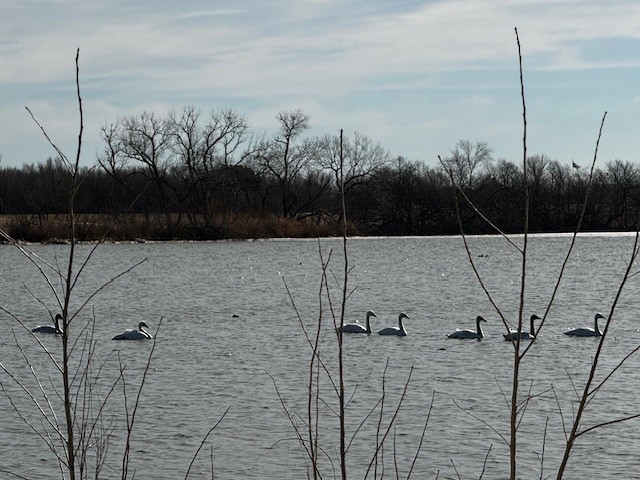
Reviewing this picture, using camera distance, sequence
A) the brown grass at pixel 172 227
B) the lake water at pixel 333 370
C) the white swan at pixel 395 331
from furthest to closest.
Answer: the brown grass at pixel 172 227, the white swan at pixel 395 331, the lake water at pixel 333 370

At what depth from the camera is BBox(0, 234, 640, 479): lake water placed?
7793 millimetres

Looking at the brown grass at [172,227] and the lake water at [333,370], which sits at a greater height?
the brown grass at [172,227]

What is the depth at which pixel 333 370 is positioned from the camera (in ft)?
40.2

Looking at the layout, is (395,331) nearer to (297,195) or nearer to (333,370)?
(333,370)

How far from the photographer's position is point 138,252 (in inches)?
1780

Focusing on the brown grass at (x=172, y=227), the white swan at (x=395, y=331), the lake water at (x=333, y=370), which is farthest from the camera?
the brown grass at (x=172, y=227)

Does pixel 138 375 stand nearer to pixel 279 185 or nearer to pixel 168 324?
pixel 168 324

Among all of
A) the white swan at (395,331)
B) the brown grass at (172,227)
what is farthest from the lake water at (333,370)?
the brown grass at (172,227)

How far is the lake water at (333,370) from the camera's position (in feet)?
25.6

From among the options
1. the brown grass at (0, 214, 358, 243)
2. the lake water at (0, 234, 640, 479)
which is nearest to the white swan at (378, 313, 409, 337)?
the lake water at (0, 234, 640, 479)

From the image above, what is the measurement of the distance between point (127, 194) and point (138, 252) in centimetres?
1688

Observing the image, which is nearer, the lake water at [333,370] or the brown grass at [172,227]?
the lake water at [333,370]

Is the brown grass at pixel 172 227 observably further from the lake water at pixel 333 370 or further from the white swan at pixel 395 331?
the white swan at pixel 395 331

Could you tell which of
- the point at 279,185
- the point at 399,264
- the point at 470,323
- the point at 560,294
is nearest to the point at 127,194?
the point at 279,185
